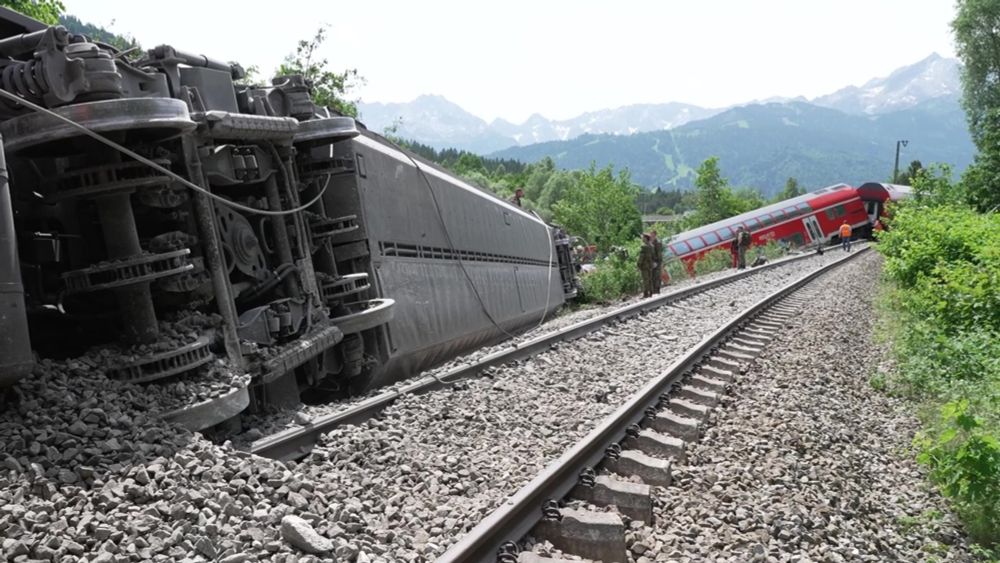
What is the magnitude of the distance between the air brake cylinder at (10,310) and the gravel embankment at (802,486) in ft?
11.0

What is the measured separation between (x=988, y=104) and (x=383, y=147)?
42737mm

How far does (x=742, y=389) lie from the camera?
818 centimetres

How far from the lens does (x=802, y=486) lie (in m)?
5.28

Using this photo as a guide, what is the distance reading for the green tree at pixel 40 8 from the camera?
57.1 feet

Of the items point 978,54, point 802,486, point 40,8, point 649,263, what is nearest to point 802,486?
point 802,486

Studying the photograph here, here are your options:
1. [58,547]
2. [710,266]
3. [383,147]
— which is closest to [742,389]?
[383,147]

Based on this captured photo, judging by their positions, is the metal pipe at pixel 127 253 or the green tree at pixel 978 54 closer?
the metal pipe at pixel 127 253

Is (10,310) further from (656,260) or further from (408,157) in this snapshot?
(656,260)

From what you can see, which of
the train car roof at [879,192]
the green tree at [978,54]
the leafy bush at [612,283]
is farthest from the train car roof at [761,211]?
the leafy bush at [612,283]

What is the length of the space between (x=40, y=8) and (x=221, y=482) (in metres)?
18.9

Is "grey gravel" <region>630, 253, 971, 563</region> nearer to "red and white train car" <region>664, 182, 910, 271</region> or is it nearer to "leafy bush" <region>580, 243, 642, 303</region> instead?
"leafy bush" <region>580, 243, 642, 303</region>

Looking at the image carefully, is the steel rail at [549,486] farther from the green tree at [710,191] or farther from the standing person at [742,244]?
the green tree at [710,191]

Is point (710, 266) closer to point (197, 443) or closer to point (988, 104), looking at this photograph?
point (988, 104)

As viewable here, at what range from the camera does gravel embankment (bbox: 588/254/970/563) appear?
4.45 meters
